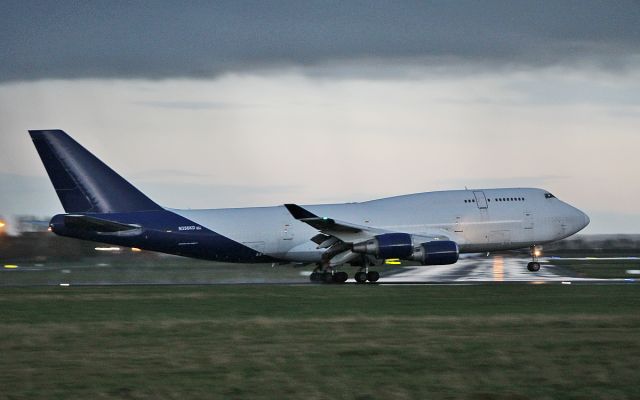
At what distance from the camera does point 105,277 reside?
5072cm

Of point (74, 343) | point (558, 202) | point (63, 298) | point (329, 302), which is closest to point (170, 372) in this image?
point (74, 343)

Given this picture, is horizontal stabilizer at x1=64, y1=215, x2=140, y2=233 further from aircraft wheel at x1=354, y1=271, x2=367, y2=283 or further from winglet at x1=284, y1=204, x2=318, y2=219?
aircraft wheel at x1=354, y1=271, x2=367, y2=283

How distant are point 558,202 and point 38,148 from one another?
25180mm

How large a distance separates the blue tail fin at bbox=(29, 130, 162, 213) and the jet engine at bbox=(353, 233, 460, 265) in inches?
463

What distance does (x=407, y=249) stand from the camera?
4219cm

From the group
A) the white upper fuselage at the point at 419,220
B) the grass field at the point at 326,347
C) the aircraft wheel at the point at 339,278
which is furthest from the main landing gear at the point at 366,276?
the grass field at the point at 326,347

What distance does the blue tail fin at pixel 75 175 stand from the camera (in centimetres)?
4384

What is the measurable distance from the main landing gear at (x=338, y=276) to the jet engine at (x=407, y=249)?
104cm

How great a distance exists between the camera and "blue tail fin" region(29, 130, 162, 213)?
43.8 m

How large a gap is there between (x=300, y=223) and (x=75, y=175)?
10564mm

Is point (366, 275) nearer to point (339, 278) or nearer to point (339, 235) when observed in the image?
point (339, 278)

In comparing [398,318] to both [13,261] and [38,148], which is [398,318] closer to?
[38,148]

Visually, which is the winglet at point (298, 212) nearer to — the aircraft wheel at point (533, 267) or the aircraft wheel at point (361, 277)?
the aircraft wheel at point (361, 277)

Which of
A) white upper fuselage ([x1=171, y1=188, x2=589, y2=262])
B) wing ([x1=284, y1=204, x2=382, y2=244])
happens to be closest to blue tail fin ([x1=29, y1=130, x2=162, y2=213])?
white upper fuselage ([x1=171, y1=188, x2=589, y2=262])
